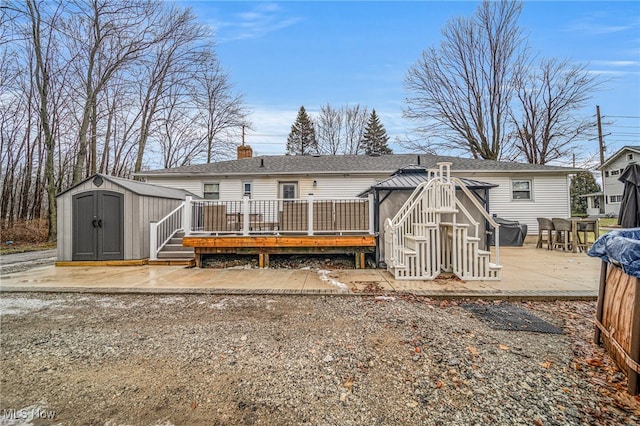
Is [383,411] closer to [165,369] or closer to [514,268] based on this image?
[165,369]

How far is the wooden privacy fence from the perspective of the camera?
1891mm

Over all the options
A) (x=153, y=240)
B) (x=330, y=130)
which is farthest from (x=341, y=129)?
(x=153, y=240)

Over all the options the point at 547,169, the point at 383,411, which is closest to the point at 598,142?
the point at 547,169

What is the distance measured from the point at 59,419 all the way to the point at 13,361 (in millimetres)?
1312

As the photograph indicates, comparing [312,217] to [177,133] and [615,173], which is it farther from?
[615,173]

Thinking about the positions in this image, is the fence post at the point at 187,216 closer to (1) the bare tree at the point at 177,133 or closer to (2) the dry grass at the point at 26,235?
(2) the dry grass at the point at 26,235

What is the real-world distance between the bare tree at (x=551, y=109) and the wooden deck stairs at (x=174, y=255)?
2027 centimetres

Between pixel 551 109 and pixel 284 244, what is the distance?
827 inches

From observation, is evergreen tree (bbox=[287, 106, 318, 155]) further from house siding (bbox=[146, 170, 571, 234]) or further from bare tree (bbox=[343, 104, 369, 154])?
house siding (bbox=[146, 170, 571, 234])

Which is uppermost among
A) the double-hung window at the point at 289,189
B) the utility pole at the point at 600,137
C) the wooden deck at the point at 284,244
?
the utility pole at the point at 600,137

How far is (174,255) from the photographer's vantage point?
294 inches

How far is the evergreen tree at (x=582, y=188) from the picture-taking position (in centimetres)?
3007

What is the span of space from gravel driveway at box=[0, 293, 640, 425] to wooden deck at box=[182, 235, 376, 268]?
2695 mm

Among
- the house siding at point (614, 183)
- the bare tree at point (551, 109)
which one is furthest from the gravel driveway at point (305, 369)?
the house siding at point (614, 183)
